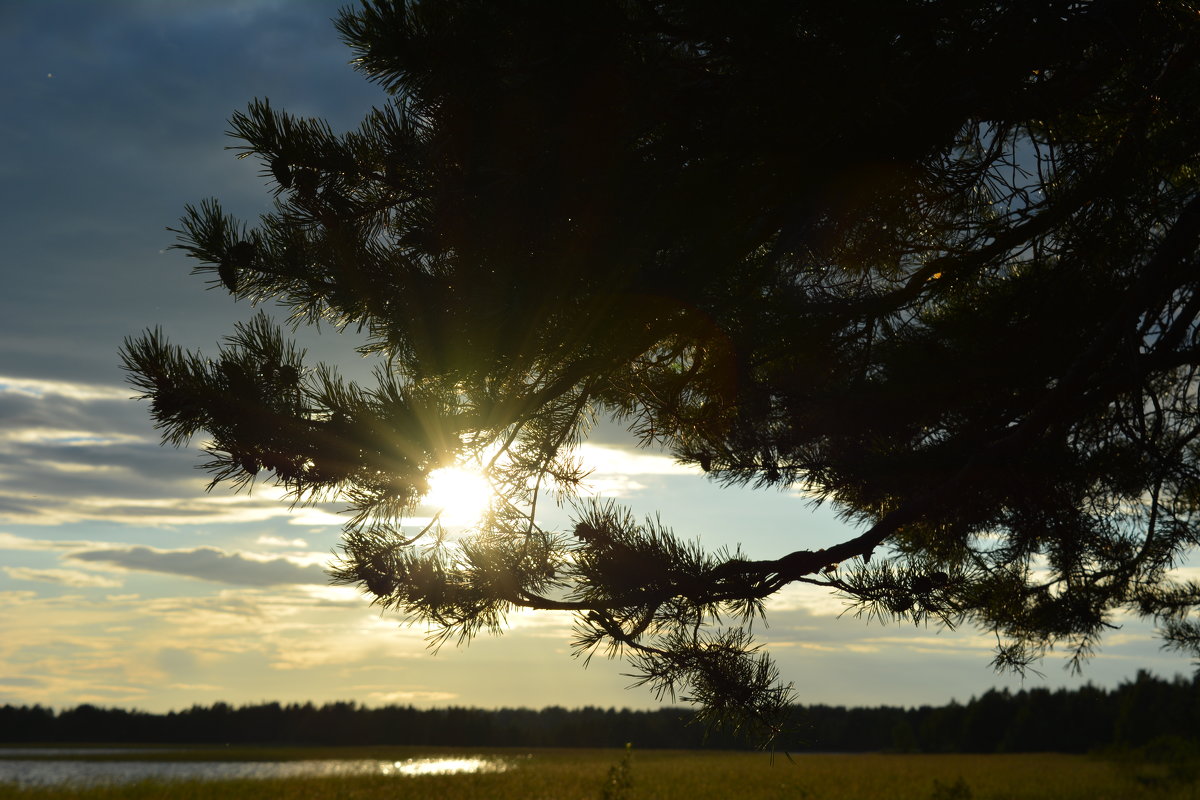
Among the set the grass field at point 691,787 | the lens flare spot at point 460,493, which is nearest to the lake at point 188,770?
the grass field at point 691,787

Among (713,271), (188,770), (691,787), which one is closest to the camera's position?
(713,271)

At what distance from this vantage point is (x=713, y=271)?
3.48 m

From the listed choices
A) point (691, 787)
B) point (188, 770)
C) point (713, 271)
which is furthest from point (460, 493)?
point (188, 770)

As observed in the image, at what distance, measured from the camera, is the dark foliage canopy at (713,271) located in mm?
3023

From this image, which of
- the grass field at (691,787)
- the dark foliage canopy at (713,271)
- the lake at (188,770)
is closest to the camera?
the dark foliage canopy at (713,271)

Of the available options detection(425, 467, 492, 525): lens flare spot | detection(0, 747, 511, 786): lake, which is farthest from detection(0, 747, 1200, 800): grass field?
detection(425, 467, 492, 525): lens flare spot

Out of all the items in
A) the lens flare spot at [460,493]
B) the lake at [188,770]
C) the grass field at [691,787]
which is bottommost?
the lake at [188,770]

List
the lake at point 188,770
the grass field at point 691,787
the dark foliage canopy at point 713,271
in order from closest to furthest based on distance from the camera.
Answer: the dark foliage canopy at point 713,271
the grass field at point 691,787
the lake at point 188,770

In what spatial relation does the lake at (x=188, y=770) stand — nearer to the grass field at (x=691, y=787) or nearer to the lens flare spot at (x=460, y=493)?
the grass field at (x=691, y=787)

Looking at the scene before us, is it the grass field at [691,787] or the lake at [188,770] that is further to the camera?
the lake at [188,770]

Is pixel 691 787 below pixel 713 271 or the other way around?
below

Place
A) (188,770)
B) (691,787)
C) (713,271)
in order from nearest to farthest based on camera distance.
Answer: (713,271) → (691,787) → (188,770)

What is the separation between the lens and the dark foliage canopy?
3.02m

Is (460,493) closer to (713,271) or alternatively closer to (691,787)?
(713,271)
